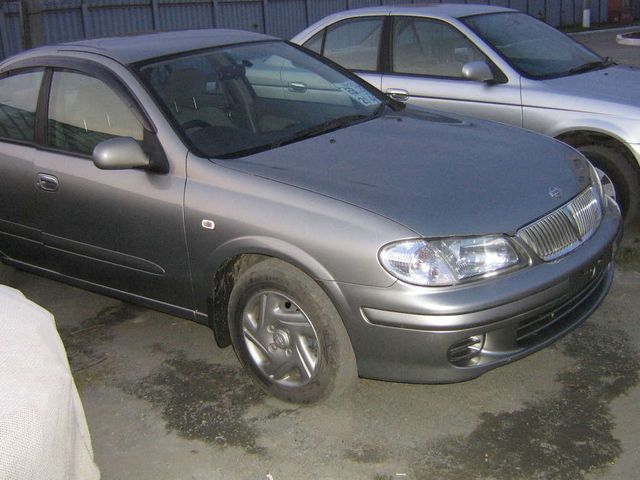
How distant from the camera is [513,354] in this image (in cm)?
357

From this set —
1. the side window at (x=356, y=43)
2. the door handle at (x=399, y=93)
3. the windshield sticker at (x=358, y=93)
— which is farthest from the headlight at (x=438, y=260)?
the side window at (x=356, y=43)

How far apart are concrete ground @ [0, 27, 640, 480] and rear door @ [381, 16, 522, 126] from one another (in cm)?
203

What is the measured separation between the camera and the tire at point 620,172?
5.69 metres

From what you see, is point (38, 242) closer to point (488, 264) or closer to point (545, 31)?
point (488, 264)

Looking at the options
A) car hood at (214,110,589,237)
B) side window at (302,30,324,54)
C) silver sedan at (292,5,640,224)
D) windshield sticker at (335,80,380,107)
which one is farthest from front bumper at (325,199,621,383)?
side window at (302,30,324,54)

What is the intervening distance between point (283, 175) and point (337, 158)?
1.11 feet

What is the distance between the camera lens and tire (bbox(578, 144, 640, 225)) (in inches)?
224

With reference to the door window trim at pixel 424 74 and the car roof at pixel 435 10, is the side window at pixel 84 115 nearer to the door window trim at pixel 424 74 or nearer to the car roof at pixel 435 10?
the door window trim at pixel 424 74

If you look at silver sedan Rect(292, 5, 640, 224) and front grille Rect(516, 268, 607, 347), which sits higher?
silver sedan Rect(292, 5, 640, 224)

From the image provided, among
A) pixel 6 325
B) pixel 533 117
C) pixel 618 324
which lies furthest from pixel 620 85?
pixel 6 325

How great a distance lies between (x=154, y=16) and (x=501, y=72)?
13.9m

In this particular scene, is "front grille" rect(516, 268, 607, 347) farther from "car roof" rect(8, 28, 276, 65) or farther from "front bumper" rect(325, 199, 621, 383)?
"car roof" rect(8, 28, 276, 65)

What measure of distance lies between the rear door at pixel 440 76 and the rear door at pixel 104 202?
2728 millimetres

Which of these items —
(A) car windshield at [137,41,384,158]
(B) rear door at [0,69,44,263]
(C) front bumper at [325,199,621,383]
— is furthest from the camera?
(B) rear door at [0,69,44,263]
